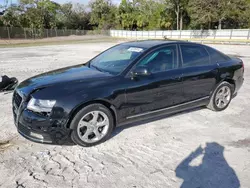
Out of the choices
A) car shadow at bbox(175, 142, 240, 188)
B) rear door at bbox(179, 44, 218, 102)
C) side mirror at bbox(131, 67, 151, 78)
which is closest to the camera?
car shadow at bbox(175, 142, 240, 188)

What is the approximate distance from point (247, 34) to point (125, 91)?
95.0ft

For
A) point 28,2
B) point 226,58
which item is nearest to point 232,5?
point 226,58

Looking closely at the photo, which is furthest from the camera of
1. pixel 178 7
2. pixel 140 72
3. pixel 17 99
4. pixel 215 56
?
pixel 178 7

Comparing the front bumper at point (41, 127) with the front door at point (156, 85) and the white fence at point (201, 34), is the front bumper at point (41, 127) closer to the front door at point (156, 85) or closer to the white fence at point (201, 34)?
the front door at point (156, 85)

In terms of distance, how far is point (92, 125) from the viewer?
347cm

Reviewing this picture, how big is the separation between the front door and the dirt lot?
48cm

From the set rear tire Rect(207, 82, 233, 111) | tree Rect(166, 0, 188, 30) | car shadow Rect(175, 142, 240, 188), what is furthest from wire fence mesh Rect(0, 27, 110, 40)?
car shadow Rect(175, 142, 240, 188)

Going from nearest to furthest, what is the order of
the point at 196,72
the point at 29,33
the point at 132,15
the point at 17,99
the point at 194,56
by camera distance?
1. the point at 17,99
2. the point at 196,72
3. the point at 194,56
4. the point at 29,33
5. the point at 132,15

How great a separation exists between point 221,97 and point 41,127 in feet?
12.8

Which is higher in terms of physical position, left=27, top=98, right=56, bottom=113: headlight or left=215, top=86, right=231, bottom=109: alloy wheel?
left=27, top=98, right=56, bottom=113: headlight

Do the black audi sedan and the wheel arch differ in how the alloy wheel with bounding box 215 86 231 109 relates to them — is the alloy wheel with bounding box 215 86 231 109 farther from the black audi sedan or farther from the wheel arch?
the wheel arch

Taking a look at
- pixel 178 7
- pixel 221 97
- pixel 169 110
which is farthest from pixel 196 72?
pixel 178 7

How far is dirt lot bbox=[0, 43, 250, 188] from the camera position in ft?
8.97

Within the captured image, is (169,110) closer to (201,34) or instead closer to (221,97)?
(221,97)
